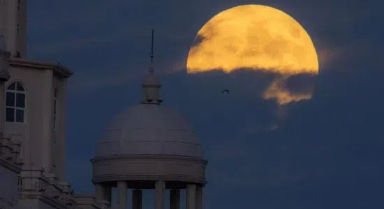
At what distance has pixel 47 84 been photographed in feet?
568

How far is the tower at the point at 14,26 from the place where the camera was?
170000mm

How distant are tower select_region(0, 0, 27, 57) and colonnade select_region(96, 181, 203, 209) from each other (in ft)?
63.9

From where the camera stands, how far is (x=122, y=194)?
631ft

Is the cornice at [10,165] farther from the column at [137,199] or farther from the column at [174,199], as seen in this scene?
the column at [137,199]

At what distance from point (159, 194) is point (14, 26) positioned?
2499cm

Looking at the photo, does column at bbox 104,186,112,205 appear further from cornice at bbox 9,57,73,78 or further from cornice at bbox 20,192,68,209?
cornice at bbox 20,192,68,209

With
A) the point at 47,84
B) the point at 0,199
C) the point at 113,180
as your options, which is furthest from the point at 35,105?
the point at 0,199

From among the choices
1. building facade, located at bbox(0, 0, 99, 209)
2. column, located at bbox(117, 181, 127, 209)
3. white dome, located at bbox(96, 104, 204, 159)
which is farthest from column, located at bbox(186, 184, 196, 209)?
building facade, located at bbox(0, 0, 99, 209)

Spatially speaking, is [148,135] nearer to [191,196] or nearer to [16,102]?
[191,196]

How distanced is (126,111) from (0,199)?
59851 millimetres

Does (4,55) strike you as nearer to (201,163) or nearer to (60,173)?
(60,173)

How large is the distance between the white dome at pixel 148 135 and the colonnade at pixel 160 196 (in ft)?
6.41

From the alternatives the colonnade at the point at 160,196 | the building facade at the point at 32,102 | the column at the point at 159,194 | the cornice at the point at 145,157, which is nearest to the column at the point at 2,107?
the building facade at the point at 32,102

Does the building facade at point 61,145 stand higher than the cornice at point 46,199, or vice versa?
the building facade at point 61,145
